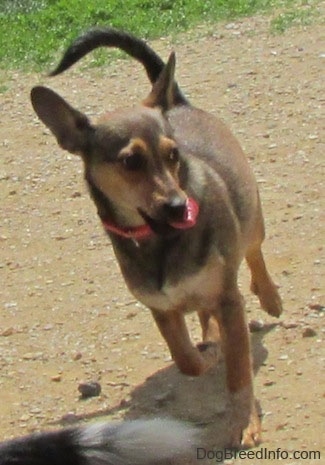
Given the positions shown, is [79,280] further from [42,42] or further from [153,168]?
[42,42]

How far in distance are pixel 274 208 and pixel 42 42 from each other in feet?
17.4

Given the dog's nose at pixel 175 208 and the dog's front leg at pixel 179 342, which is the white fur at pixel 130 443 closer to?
the dog's nose at pixel 175 208

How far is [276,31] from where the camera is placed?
462 inches

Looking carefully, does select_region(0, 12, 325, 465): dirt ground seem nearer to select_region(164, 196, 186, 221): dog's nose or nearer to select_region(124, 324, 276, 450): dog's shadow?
select_region(124, 324, 276, 450): dog's shadow

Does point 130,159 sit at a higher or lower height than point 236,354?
higher

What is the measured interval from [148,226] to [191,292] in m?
0.34

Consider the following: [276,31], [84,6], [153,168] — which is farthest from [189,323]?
[84,6]

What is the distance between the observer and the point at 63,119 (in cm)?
613

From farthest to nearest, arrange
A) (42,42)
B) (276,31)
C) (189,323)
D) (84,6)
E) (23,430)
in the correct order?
(84,6) → (42,42) → (276,31) → (189,323) → (23,430)

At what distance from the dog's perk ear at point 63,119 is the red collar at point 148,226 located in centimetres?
38

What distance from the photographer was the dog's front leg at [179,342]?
6133mm

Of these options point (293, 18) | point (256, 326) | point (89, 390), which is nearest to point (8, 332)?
point (89, 390)

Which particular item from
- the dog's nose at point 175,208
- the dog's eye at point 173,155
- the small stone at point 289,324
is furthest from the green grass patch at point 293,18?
the dog's nose at point 175,208

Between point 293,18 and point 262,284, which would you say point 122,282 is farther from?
point 293,18
